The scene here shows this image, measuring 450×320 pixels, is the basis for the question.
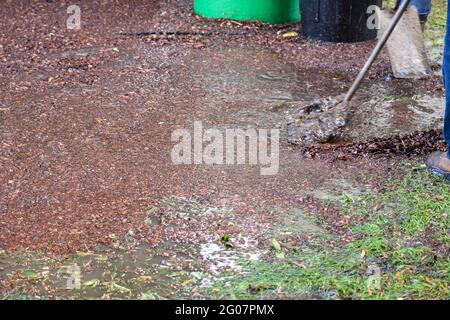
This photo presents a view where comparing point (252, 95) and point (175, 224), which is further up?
point (252, 95)

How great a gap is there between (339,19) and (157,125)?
213 cm

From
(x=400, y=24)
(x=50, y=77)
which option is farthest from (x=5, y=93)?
(x=400, y=24)

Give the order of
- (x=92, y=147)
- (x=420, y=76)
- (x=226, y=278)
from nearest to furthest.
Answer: (x=226, y=278)
(x=92, y=147)
(x=420, y=76)

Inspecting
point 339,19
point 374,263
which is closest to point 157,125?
point 374,263

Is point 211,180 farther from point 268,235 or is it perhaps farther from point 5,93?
point 5,93

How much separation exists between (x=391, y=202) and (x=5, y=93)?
8.58 ft

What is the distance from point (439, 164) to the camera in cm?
385

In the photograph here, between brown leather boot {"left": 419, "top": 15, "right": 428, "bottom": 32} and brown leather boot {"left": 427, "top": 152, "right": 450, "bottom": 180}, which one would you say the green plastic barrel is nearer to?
brown leather boot {"left": 419, "top": 15, "right": 428, "bottom": 32}

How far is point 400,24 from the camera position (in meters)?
5.62

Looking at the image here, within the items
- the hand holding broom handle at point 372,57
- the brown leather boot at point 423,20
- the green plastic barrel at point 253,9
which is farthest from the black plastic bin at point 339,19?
the hand holding broom handle at point 372,57

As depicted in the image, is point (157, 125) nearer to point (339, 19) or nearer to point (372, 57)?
point (372, 57)
